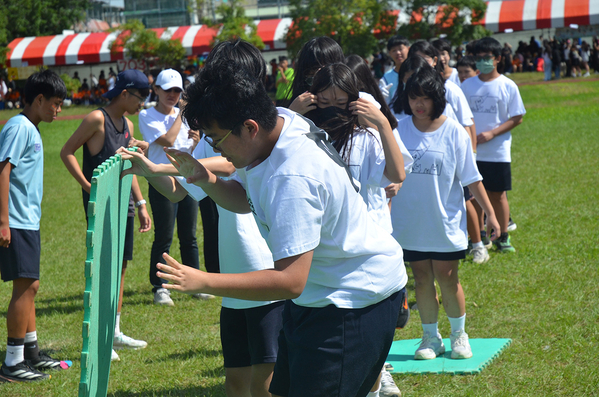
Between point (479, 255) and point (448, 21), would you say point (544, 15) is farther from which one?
point (479, 255)

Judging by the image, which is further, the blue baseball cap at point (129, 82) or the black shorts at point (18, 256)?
the blue baseball cap at point (129, 82)

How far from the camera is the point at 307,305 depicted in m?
2.19

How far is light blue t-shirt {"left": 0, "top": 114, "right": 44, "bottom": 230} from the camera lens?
12.9 ft

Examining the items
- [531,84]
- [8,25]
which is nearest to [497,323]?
[531,84]

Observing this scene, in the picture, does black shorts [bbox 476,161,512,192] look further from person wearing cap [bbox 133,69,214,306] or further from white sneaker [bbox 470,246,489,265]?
person wearing cap [bbox 133,69,214,306]

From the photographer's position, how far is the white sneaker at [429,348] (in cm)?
416

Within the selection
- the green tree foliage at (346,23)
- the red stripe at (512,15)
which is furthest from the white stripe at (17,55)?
the red stripe at (512,15)

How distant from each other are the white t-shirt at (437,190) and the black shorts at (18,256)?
94.5 inches

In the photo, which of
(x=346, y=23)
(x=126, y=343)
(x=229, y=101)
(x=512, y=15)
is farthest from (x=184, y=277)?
(x=512, y=15)

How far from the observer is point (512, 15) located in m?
36.2

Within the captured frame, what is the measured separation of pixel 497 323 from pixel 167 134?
3.06m

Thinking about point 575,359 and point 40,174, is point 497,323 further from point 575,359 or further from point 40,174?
point 40,174

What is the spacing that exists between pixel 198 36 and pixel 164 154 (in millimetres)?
36925

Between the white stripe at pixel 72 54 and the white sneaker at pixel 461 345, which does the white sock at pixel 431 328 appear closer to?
the white sneaker at pixel 461 345
